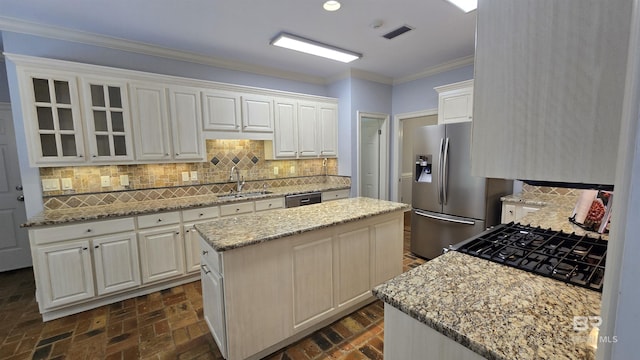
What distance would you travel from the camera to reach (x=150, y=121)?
3.06 metres

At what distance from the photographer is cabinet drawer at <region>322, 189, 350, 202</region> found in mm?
4242

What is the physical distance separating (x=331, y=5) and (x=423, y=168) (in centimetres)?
222

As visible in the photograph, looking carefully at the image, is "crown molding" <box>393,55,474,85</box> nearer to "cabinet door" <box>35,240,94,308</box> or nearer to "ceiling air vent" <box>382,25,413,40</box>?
"ceiling air vent" <box>382,25,413,40</box>

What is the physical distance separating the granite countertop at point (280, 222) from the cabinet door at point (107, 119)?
1.66 m

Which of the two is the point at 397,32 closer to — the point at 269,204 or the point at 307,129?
the point at 307,129

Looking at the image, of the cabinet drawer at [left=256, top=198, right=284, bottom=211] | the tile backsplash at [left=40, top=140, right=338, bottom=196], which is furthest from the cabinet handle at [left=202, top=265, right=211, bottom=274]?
the tile backsplash at [left=40, top=140, right=338, bottom=196]

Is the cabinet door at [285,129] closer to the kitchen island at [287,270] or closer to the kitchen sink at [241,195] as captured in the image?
the kitchen sink at [241,195]

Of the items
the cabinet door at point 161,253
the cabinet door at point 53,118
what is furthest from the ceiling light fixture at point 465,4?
the cabinet door at point 53,118

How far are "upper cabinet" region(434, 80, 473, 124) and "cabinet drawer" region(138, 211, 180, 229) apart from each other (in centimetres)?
359

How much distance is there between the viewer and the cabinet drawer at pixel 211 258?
1.73 meters

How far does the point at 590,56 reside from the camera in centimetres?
59

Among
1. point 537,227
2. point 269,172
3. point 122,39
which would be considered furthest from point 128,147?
point 537,227

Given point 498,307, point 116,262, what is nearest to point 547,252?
point 498,307

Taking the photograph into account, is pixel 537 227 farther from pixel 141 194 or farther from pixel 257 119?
pixel 141 194
